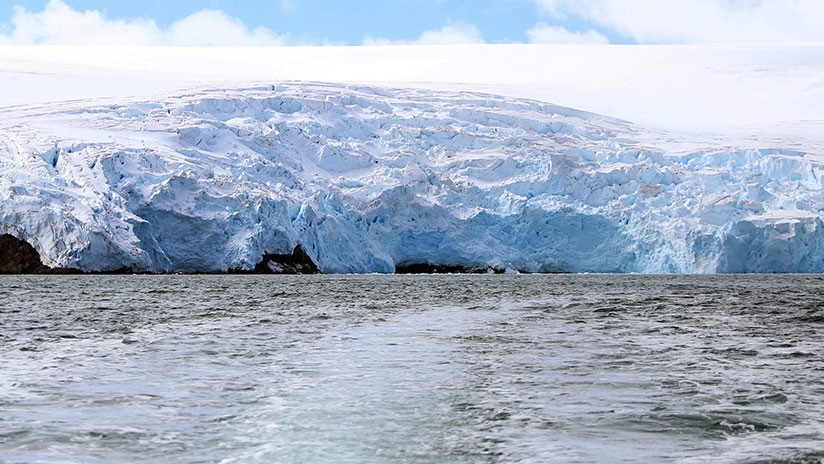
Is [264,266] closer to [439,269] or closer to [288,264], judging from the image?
[288,264]

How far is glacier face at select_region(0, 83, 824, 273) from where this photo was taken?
89.0ft

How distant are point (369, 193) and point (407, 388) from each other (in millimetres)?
24987

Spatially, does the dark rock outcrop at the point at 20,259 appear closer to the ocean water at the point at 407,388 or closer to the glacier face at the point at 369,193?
the glacier face at the point at 369,193

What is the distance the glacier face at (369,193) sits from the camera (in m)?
27.1

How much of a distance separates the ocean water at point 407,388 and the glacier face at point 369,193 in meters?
13.0

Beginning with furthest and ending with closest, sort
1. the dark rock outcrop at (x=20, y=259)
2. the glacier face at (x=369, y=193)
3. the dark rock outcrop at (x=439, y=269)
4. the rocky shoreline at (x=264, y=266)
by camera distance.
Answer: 1. the dark rock outcrop at (x=439, y=269)
2. the glacier face at (x=369, y=193)
3. the rocky shoreline at (x=264, y=266)
4. the dark rock outcrop at (x=20, y=259)

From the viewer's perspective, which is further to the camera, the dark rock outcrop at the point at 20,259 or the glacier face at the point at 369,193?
the glacier face at the point at 369,193

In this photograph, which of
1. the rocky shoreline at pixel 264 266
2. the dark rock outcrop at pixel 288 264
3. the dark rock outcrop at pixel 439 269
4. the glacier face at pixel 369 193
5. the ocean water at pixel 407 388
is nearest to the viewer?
the ocean water at pixel 407 388

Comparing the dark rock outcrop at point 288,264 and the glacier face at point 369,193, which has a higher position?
the glacier face at point 369,193

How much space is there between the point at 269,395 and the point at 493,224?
25821 millimetres

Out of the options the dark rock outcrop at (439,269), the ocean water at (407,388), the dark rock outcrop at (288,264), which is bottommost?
the dark rock outcrop at (439,269)

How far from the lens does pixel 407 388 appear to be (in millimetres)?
6805

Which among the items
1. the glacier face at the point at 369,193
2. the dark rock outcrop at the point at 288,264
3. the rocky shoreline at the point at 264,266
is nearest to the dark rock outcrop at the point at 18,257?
the rocky shoreline at the point at 264,266

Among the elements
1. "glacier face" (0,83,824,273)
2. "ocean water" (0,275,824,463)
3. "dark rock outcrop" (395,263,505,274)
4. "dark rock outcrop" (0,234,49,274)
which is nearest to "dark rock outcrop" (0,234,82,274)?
"dark rock outcrop" (0,234,49,274)
